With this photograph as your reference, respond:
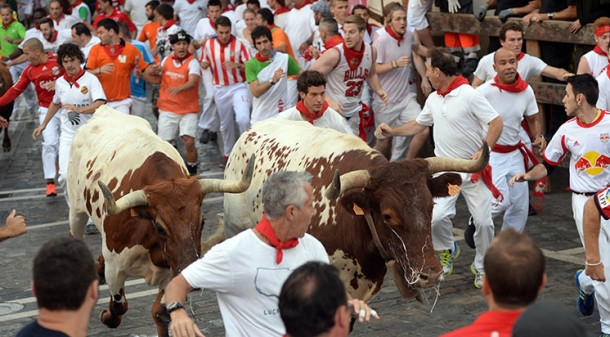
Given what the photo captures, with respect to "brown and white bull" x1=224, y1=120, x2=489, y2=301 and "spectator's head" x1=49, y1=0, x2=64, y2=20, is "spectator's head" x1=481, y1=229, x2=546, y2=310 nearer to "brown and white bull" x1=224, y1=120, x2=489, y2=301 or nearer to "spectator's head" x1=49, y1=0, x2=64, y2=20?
"brown and white bull" x1=224, y1=120, x2=489, y2=301

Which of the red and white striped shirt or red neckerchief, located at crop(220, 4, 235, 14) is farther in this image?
red neckerchief, located at crop(220, 4, 235, 14)

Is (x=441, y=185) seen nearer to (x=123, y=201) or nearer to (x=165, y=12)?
(x=123, y=201)

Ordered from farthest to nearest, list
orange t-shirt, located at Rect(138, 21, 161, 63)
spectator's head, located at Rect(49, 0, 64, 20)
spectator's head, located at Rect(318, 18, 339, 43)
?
spectator's head, located at Rect(49, 0, 64, 20), orange t-shirt, located at Rect(138, 21, 161, 63), spectator's head, located at Rect(318, 18, 339, 43)

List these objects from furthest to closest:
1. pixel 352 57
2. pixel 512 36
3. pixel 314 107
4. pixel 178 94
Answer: pixel 178 94
pixel 352 57
pixel 512 36
pixel 314 107

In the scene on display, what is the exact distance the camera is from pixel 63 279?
4227 millimetres

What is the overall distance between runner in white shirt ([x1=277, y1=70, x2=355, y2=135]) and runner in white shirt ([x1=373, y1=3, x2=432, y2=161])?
454 centimetres

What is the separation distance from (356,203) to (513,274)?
11.3 ft

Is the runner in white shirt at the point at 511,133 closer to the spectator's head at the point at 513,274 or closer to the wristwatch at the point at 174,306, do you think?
the wristwatch at the point at 174,306

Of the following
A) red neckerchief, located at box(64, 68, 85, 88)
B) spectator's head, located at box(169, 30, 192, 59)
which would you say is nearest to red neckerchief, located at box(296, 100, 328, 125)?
red neckerchief, located at box(64, 68, 85, 88)

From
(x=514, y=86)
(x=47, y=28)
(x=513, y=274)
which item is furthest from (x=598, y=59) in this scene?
(x=47, y=28)

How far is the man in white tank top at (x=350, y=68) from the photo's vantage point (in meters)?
13.0

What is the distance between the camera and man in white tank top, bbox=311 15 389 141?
1297 centimetres

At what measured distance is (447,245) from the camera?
1023 centimetres

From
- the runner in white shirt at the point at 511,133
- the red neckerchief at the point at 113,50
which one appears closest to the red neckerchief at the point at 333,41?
the red neckerchief at the point at 113,50
